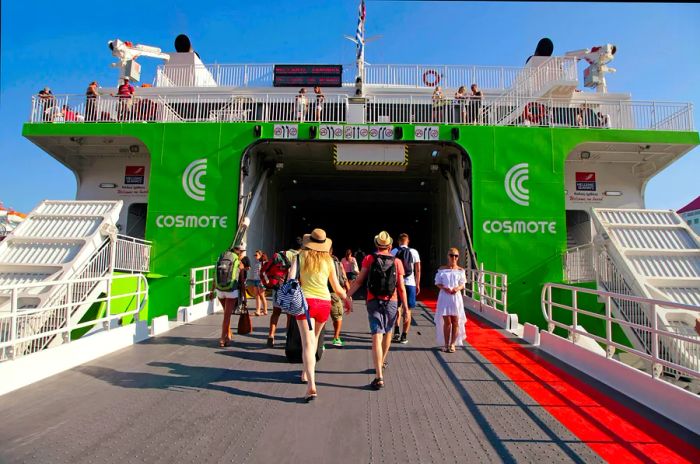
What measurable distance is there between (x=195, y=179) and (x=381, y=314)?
10053mm

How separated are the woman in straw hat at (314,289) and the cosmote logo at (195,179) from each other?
9331 mm

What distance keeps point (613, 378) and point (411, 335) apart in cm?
352

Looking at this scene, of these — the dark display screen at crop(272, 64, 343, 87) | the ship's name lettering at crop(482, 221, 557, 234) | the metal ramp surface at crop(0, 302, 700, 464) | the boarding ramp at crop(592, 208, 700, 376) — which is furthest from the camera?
the dark display screen at crop(272, 64, 343, 87)

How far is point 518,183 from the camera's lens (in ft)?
41.9

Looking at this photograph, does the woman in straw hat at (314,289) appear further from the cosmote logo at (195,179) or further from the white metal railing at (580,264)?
the cosmote logo at (195,179)

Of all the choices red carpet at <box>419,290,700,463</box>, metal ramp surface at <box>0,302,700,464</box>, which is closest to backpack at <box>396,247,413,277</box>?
metal ramp surface at <box>0,302,700,464</box>

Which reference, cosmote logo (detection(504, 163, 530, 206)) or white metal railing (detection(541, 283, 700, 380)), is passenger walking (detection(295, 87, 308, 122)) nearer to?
cosmote logo (detection(504, 163, 530, 206))

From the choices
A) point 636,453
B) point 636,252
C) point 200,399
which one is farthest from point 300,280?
point 636,252

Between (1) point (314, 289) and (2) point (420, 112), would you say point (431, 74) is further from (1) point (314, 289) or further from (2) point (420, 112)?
(1) point (314, 289)

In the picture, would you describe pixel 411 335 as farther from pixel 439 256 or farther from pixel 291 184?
pixel 291 184

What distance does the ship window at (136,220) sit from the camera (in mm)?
15491

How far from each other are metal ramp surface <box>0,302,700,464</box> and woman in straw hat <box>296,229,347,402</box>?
1.35 ft

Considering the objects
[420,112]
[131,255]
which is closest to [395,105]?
[420,112]

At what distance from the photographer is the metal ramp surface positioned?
320 centimetres
